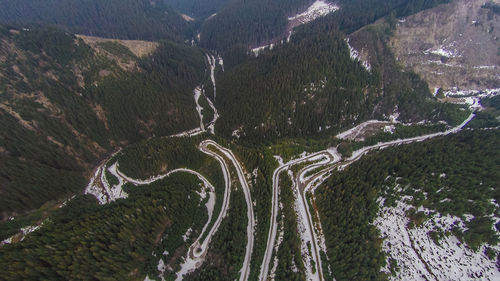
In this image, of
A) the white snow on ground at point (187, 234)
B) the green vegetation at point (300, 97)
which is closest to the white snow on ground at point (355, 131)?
the green vegetation at point (300, 97)

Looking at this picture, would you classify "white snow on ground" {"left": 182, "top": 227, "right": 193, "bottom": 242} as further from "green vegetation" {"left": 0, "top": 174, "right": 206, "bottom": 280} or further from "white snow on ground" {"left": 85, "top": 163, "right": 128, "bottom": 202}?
"white snow on ground" {"left": 85, "top": 163, "right": 128, "bottom": 202}

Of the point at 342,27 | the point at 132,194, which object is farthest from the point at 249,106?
the point at 342,27

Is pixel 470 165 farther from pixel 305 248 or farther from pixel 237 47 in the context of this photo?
pixel 237 47

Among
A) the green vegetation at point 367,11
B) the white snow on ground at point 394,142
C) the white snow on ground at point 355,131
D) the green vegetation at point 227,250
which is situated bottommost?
the green vegetation at point 227,250

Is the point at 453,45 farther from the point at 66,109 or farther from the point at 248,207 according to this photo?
the point at 66,109

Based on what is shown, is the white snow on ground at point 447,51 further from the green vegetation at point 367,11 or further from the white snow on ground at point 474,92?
the green vegetation at point 367,11

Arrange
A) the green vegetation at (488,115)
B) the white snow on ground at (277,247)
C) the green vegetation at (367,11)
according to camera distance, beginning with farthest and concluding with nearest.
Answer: the green vegetation at (367,11) → the green vegetation at (488,115) → the white snow on ground at (277,247)

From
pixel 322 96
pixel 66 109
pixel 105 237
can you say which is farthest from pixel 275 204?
pixel 66 109

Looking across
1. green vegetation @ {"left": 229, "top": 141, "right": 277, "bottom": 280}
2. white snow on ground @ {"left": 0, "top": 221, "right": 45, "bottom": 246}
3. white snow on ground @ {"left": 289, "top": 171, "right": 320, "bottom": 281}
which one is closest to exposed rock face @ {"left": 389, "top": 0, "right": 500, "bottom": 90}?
green vegetation @ {"left": 229, "top": 141, "right": 277, "bottom": 280}
